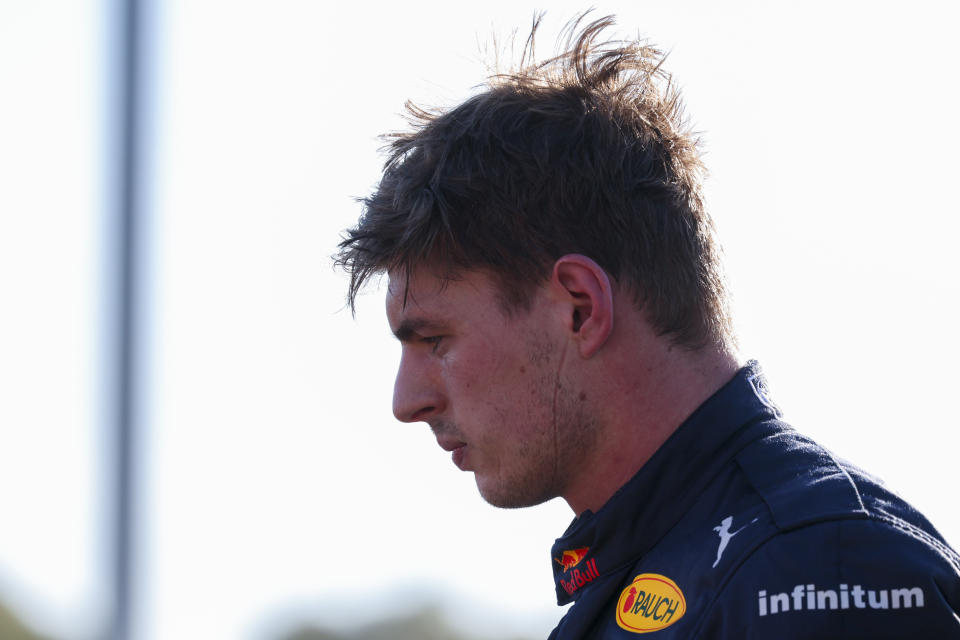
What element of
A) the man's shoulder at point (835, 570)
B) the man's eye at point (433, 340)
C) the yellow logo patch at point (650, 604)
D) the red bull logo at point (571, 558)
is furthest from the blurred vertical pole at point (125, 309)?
the man's shoulder at point (835, 570)

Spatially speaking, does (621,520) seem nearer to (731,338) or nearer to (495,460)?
(495,460)

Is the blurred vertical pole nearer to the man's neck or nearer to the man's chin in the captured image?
the man's chin

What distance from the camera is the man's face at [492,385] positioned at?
271 centimetres

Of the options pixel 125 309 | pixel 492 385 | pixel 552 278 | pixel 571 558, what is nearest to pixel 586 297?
pixel 552 278

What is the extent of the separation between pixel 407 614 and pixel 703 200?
1884cm

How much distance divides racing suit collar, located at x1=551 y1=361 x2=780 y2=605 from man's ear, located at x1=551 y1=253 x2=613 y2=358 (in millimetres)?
303

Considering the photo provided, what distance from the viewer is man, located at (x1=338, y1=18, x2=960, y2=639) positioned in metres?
2.01

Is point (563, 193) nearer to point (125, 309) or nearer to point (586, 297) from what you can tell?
point (586, 297)

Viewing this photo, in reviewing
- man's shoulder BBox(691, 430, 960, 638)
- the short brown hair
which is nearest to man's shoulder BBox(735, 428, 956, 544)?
man's shoulder BBox(691, 430, 960, 638)

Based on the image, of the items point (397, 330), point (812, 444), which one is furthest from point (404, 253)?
point (812, 444)

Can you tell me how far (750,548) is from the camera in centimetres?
→ 207

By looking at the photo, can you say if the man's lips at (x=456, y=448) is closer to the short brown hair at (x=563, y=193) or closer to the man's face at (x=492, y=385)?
the man's face at (x=492, y=385)

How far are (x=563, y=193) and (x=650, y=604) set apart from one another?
3.70 feet

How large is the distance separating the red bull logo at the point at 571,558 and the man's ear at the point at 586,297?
0.48 metres
